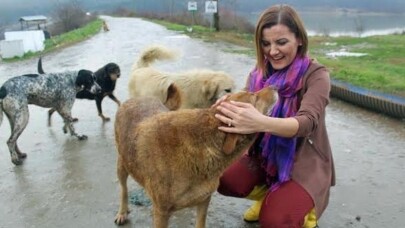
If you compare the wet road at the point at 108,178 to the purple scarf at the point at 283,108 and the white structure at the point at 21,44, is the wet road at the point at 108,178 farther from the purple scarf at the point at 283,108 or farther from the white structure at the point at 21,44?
the white structure at the point at 21,44

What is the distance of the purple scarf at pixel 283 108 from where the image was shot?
300 centimetres

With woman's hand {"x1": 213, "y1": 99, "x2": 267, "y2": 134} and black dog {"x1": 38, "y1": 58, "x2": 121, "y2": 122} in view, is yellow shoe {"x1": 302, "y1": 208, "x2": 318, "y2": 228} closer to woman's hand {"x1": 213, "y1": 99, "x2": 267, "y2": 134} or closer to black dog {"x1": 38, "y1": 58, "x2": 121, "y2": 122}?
woman's hand {"x1": 213, "y1": 99, "x2": 267, "y2": 134}

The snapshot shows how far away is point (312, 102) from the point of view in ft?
9.22

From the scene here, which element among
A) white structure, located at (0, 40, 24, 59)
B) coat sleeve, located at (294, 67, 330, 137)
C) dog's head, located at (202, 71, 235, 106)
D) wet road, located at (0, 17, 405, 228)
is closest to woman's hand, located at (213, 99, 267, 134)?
coat sleeve, located at (294, 67, 330, 137)

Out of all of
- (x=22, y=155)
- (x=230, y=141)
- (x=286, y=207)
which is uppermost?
(x=230, y=141)

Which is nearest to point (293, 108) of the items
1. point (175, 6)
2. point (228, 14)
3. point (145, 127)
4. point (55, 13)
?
point (145, 127)

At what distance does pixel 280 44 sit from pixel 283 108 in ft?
1.48

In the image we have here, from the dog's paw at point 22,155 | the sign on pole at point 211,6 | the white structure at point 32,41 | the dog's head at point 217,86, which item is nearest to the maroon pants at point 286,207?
the dog's head at point 217,86

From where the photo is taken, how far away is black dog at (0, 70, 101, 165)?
5.69 meters

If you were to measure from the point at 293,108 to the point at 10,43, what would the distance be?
17.1 m

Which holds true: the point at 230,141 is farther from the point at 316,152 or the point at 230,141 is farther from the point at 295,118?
the point at 316,152

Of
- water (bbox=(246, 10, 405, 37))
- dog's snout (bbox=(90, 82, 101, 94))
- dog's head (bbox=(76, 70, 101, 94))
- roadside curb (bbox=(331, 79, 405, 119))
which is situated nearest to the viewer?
roadside curb (bbox=(331, 79, 405, 119))

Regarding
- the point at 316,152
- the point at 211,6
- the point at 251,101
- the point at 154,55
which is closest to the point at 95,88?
the point at 154,55

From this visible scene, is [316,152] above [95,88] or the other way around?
above
